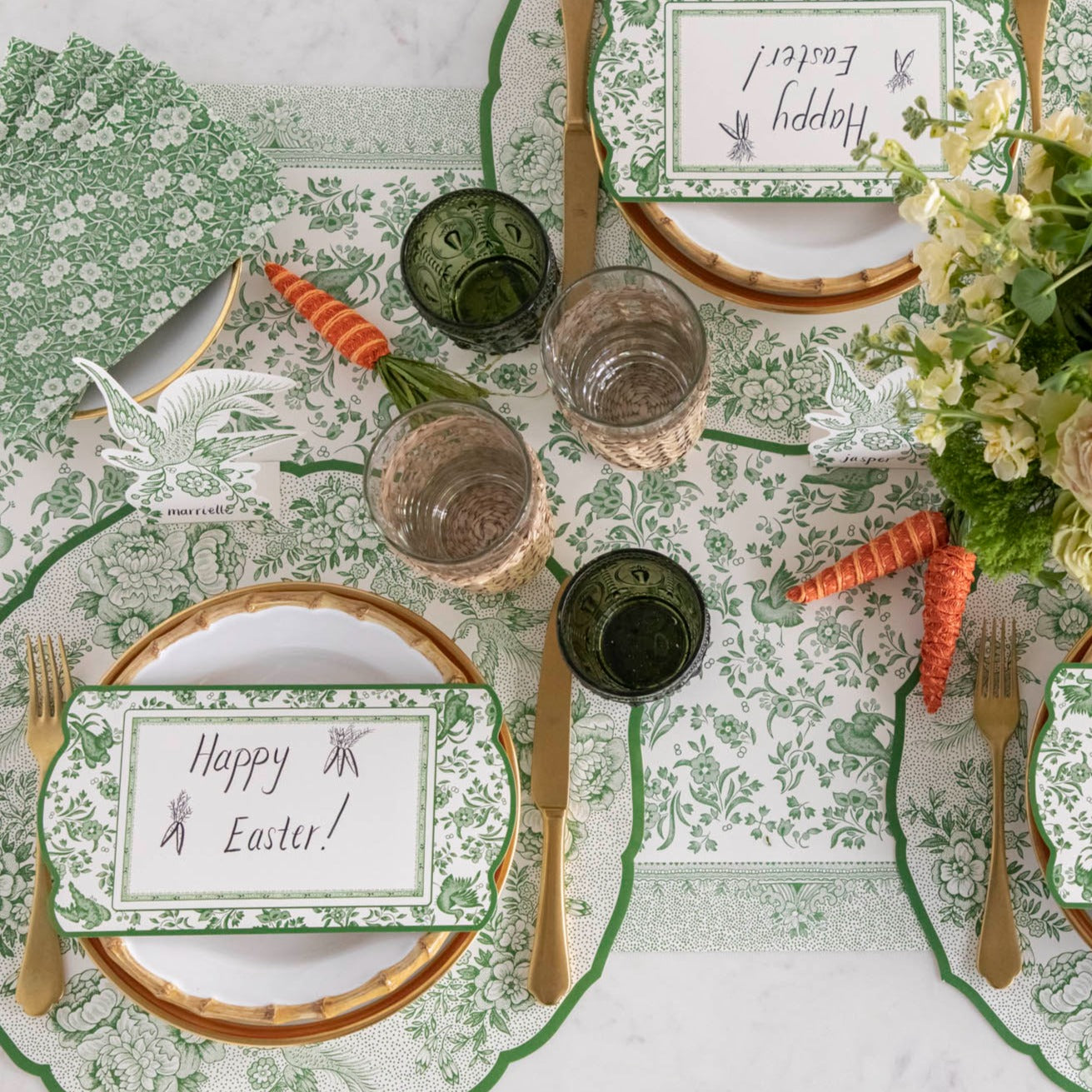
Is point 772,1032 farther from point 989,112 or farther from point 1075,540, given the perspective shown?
point 989,112

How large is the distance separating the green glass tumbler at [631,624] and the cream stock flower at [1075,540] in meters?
0.40

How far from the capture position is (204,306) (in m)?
1.11

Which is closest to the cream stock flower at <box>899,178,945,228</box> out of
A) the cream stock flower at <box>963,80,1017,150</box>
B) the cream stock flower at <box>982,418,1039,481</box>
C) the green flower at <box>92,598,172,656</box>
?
the cream stock flower at <box>963,80,1017,150</box>

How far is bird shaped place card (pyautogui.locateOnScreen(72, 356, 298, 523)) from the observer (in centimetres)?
105

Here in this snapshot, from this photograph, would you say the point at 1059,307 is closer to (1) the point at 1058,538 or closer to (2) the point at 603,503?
(1) the point at 1058,538

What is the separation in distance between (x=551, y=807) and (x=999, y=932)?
47 centimetres

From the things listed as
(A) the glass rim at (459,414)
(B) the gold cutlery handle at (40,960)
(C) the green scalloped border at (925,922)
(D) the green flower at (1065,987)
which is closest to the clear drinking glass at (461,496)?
(A) the glass rim at (459,414)

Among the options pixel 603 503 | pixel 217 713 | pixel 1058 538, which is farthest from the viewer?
pixel 603 503

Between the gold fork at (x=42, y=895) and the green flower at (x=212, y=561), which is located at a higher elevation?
the green flower at (x=212, y=561)

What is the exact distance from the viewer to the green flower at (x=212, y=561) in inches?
44.1

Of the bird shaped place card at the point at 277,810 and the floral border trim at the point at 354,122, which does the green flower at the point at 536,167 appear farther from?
the bird shaped place card at the point at 277,810

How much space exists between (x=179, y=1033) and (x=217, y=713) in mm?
353

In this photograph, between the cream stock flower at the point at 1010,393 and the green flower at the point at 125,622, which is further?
the green flower at the point at 125,622

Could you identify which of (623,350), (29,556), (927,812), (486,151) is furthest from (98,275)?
(927,812)
